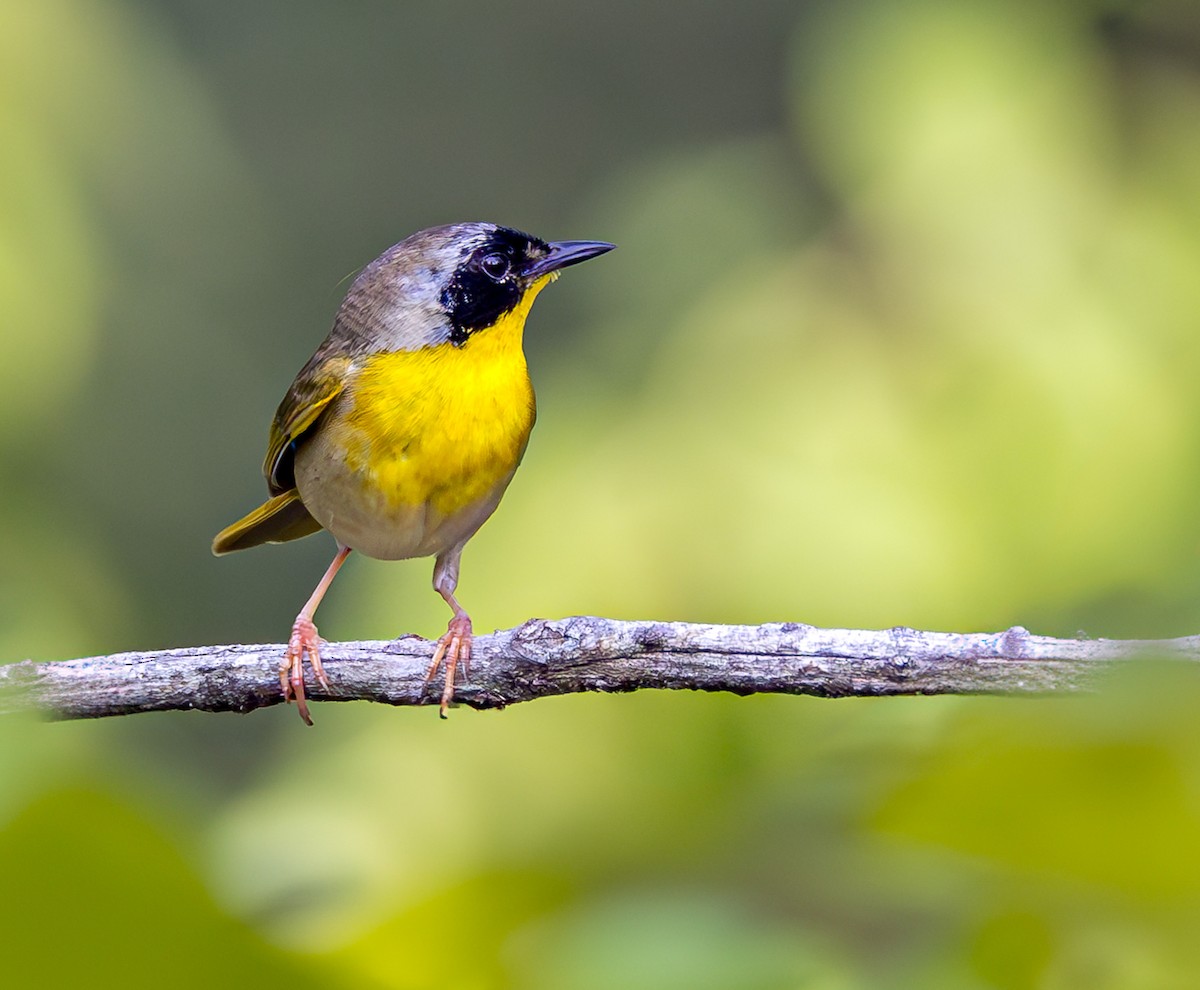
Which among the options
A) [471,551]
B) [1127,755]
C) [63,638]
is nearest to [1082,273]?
[471,551]

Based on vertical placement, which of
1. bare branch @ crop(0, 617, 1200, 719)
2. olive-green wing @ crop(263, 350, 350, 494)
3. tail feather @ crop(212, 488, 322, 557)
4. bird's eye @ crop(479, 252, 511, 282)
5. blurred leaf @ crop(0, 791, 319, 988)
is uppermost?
bird's eye @ crop(479, 252, 511, 282)

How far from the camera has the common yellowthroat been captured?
297 cm

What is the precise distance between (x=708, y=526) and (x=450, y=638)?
0.65m

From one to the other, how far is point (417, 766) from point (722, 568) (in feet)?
2.99

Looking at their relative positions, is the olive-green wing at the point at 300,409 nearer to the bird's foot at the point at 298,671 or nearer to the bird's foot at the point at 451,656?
the bird's foot at the point at 298,671

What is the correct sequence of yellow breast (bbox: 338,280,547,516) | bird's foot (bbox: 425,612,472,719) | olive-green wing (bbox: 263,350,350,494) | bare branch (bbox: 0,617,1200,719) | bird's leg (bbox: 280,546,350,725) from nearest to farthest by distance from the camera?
bare branch (bbox: 0,617,1200,719) < bird's foot (bbox: 425,612,472,719) < bird's leg (bbox: 280,546,350,725) < yellow breast (bbox: 338,280,547,516) < olive-green wing (bbox: 263,350,350,494)

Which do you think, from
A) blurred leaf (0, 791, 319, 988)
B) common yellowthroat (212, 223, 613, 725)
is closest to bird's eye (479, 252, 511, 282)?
common yellowthroat (212, 223, 613, 725)

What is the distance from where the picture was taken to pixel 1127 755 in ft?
2.38

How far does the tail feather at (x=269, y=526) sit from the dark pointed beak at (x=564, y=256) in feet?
3.02

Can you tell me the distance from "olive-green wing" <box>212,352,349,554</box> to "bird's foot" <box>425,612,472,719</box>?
31.9 inches

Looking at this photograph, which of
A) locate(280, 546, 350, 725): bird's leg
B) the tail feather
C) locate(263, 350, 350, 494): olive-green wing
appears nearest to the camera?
locate(280, 546, 350, 725): bird's leg

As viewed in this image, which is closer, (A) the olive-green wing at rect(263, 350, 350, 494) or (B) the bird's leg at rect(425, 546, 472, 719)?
(B) the bird's leg at rect(425, 546, 472, 719)

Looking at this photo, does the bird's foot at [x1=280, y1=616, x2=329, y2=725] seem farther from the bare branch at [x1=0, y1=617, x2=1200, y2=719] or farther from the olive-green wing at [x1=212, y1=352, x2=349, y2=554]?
the olive-green wing at [x1=212, y1=352, x2=349, y2=554]

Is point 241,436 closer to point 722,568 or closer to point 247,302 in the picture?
point 247,302
